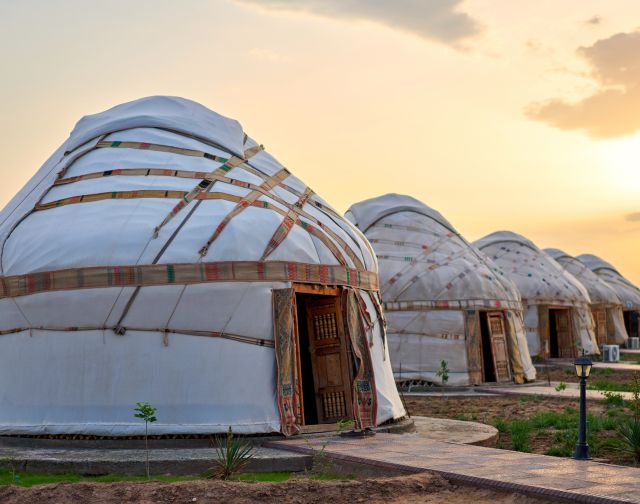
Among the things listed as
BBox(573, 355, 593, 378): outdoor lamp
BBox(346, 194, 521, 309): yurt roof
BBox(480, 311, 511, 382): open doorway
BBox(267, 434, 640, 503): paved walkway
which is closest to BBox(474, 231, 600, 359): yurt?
BBox(346, 194, 521, 309): yurt roof

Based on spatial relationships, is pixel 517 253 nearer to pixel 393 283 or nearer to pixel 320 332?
pixel 393 283

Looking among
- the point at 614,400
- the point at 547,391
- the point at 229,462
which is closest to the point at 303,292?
the point at 229,462

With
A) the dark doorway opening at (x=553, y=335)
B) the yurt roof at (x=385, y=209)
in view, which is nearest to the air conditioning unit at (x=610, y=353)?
the dark doorway opening at (x=553, y=335)

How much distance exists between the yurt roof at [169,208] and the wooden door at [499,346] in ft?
21.4

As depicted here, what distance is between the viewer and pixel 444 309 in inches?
599

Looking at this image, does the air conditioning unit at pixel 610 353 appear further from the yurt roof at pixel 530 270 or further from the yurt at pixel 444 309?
the yurt at pixel 444 309

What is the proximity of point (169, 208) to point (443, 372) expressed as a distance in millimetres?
6855

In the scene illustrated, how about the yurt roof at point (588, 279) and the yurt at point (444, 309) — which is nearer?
the yurt at point (444, 309)

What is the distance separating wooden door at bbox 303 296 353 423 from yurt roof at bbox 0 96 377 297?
18.5 inches

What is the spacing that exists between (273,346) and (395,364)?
7.33m

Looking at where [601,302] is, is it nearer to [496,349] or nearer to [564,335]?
[564,335]

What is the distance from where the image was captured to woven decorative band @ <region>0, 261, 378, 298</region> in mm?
7891

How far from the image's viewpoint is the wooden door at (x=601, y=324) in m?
28.0

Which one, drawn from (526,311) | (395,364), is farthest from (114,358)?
(526,311)
